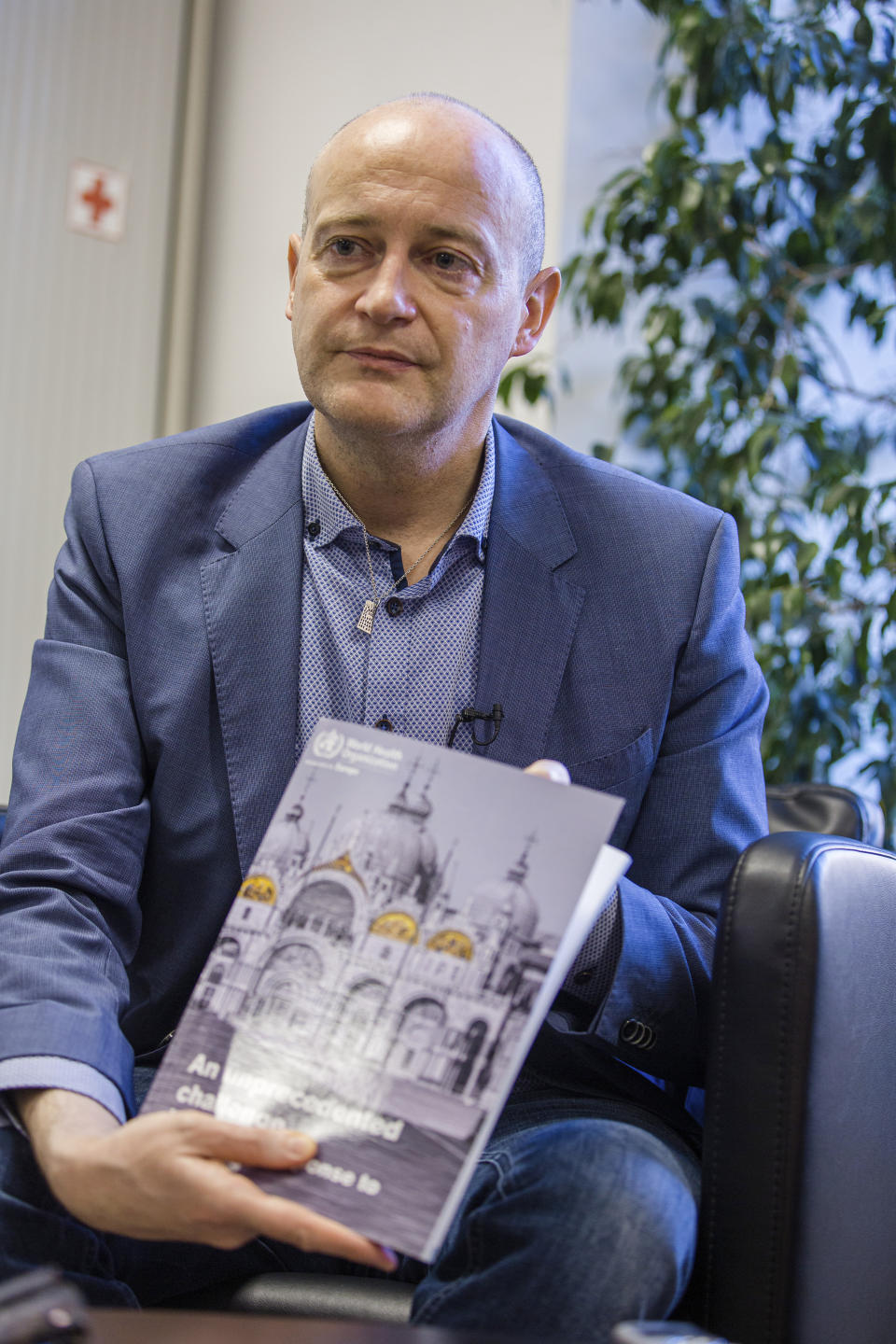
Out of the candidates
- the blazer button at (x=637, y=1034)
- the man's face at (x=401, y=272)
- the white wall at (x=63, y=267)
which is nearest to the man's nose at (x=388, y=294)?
the man's face at (x=401, y=272)

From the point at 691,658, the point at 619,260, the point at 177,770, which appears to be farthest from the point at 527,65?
the point at 177,770

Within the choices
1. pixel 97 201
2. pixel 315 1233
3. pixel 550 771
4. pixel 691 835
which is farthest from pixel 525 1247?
pixel 97 201

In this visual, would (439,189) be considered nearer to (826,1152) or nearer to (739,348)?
(826,1152)

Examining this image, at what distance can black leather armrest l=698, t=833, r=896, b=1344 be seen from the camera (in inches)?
39.0

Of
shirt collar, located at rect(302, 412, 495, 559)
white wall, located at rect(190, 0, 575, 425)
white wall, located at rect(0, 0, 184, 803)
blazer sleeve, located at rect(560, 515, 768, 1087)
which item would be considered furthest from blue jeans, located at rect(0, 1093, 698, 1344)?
white wall, located at rect(190, 0, 575, 425)

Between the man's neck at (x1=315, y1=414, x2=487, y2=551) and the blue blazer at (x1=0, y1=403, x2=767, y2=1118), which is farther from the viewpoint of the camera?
the man's neck at (x1=315, y1=414, x2=487, y2=551)

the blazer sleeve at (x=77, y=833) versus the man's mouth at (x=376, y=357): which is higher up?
the man's mouth at (x=376, y=357)

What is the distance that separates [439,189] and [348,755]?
28.8 inches

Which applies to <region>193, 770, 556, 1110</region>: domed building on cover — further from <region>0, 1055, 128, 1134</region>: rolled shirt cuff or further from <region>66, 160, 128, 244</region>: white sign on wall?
<region>66, 160, 128, 244</region>: white sign on wall

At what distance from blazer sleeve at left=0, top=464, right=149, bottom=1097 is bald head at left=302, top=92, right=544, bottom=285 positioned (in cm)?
49

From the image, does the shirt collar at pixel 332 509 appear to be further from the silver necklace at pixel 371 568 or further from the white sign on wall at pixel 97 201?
the white sign on wall at pixel 97 201

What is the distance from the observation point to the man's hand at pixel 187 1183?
816 mm

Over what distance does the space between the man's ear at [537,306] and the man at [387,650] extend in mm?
18

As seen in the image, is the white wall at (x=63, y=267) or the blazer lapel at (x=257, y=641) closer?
the blazer lapel at (x=257, y=641)
